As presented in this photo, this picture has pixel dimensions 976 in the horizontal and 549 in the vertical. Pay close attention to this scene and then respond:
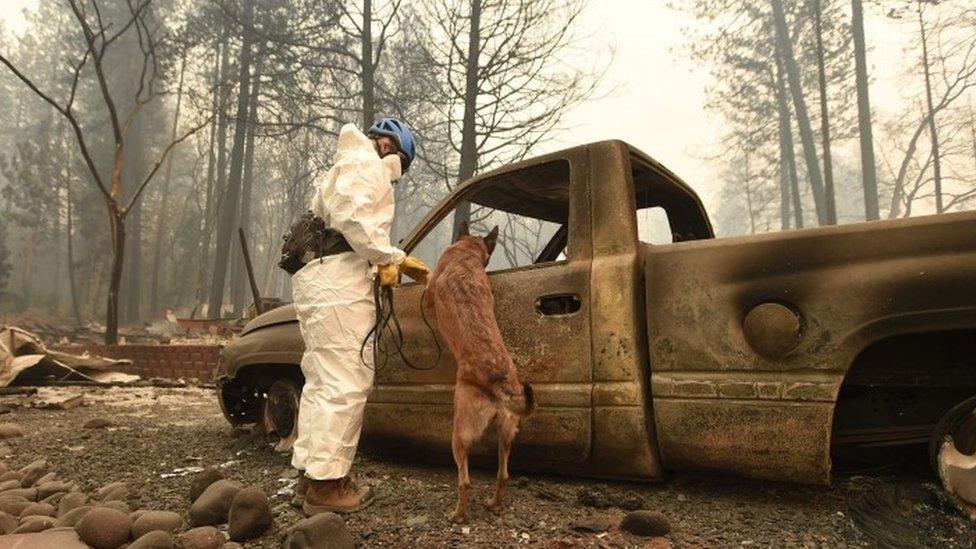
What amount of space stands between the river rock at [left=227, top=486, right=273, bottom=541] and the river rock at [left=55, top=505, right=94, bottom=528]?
0.70 meters

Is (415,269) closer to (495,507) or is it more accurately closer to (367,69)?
(495,507)

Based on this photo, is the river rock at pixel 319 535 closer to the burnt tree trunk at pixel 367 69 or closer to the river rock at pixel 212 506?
the river rock at pixel 212 506

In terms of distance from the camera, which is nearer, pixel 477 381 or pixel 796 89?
pixel 477 381

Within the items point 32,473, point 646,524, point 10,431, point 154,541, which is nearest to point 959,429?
point 646,524

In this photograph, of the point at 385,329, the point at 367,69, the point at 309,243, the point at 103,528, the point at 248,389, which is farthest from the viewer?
the point at 367,69

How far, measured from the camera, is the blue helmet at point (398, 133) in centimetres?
319

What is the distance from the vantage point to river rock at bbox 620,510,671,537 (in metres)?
2.30

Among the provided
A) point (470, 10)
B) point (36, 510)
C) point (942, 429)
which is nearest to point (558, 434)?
point (942, 429)

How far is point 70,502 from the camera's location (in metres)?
2.88

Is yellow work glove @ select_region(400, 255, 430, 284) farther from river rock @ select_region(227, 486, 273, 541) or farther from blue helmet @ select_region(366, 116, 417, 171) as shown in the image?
river rock @ select_region(227, 486, 273, 541)

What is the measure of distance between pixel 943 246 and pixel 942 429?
2.30ft

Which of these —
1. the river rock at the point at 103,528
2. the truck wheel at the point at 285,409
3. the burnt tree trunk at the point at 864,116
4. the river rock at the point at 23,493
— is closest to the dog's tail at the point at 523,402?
the river rock at the point at 103,528

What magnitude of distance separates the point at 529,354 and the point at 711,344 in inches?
34.6

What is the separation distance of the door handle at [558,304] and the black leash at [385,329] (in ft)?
2.01
